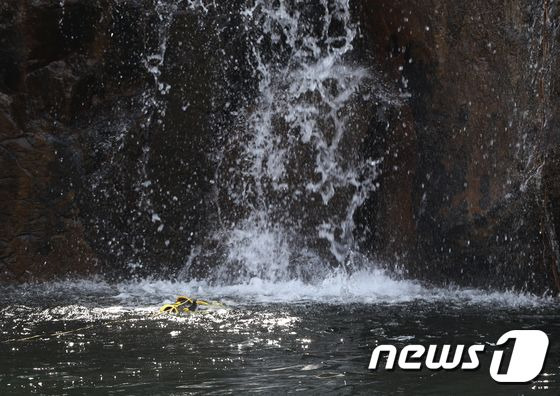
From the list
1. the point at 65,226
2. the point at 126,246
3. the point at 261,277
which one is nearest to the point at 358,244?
the point at 261,277

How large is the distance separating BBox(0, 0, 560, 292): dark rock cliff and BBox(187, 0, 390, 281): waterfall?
8.8 inches

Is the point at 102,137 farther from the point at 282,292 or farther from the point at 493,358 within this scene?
the point at 493,358

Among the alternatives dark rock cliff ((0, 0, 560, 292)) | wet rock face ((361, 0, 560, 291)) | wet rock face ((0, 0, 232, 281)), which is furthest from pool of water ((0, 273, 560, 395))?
wet rock face ((0, 0, 232, 281))

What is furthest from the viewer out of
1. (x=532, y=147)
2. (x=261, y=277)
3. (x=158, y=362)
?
(x=261, y=277)

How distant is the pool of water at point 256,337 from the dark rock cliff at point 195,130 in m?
1.02

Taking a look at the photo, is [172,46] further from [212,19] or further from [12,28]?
[12,28]

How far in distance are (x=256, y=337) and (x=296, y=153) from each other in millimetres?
4732

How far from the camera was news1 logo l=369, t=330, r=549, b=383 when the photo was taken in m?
5.56

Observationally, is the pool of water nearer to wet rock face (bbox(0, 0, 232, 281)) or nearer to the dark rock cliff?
the dark rock cliff

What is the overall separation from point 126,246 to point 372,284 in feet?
10.9

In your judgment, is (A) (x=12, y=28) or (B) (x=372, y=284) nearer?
(B) (x=372, y=284)

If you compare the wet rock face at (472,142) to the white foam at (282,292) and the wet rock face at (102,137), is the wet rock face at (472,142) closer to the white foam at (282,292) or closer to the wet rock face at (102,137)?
the white foam at (282,292)

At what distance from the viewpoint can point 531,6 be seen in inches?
391

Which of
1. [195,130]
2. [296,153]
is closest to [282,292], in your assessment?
[296,153]
